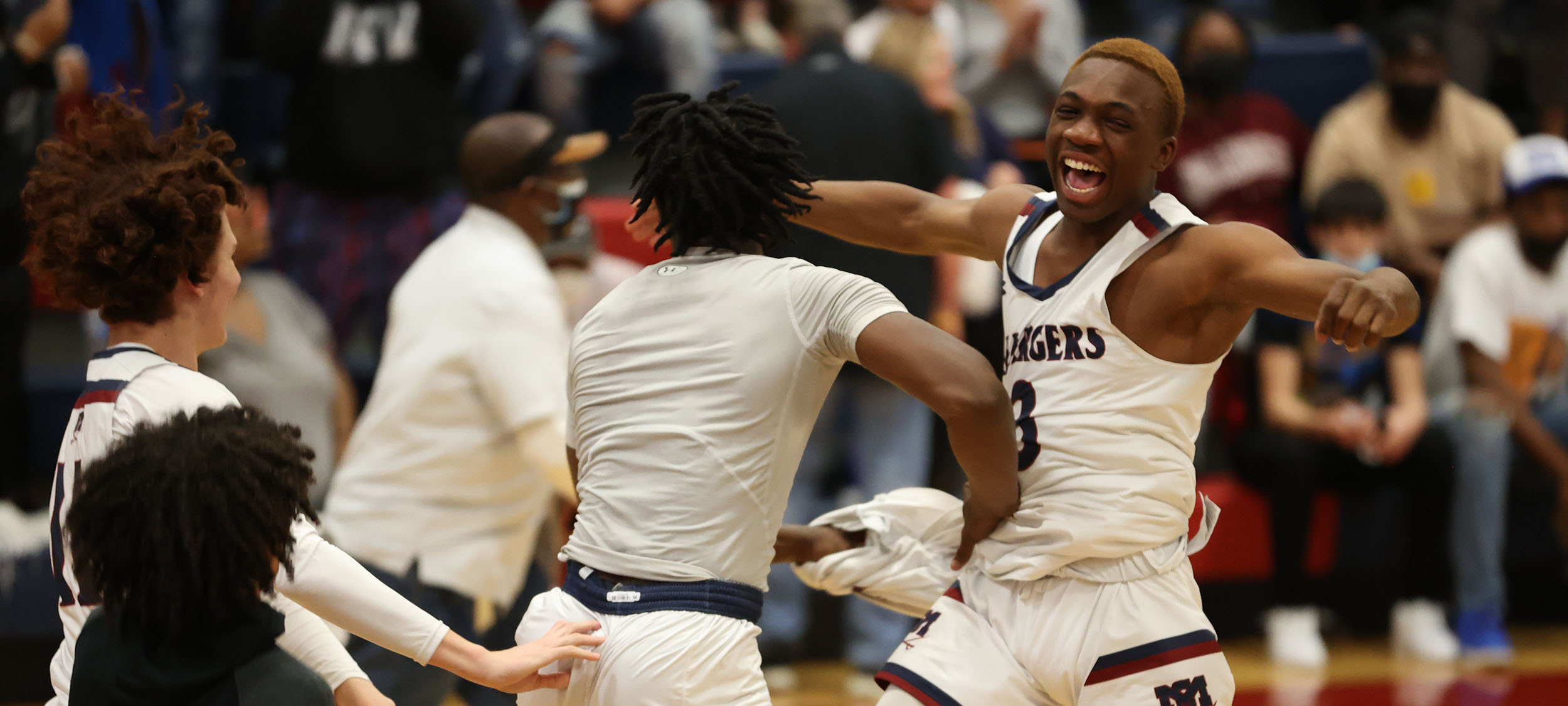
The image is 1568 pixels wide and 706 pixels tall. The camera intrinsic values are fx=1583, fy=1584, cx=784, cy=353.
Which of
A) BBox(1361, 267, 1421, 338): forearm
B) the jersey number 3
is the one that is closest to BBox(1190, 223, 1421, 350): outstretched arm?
BBox(1361, 267, 1421, 338): forearm

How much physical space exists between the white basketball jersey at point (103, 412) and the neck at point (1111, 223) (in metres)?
1.49

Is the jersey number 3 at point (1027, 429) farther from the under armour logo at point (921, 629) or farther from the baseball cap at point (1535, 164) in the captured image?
the baseball cap at point (1535, 164)

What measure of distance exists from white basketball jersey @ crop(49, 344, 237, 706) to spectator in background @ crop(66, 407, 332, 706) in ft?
0.65

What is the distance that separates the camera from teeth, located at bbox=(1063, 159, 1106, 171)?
2787 millimetres

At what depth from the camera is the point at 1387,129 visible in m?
6.68

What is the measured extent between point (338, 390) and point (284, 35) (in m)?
1.40

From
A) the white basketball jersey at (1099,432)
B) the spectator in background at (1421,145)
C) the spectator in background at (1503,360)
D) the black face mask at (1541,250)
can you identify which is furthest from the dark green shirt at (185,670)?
the black face mask at (1541,250)

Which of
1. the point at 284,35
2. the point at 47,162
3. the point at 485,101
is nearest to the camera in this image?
the point at 47,162

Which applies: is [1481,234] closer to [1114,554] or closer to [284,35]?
[1114,554]

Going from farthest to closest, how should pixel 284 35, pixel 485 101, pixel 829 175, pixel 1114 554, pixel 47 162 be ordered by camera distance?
1. pixel 485 101
2. pixel 284 35
3. pixel 829 175
4. pixel 1114 554
5. pixel 47 162

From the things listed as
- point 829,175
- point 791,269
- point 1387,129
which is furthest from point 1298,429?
point 791,269

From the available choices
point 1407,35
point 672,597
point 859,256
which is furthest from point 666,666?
point 1407,35

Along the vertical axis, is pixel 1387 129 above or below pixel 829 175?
above

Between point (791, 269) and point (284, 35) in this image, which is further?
point (284, 35)
